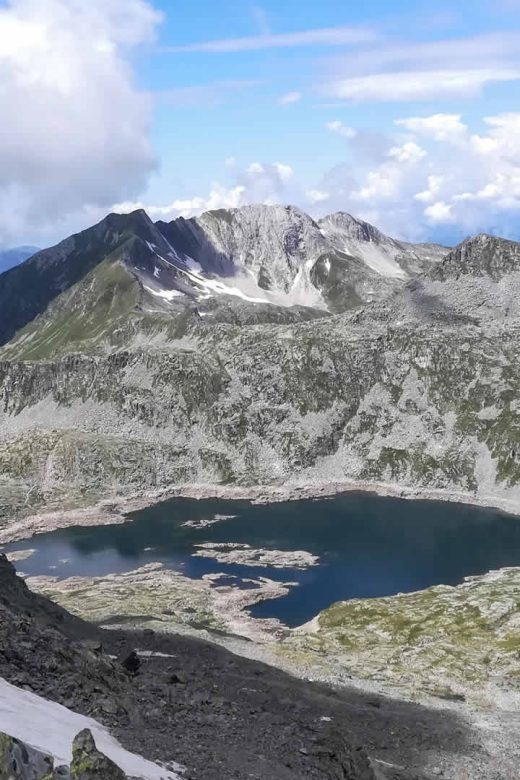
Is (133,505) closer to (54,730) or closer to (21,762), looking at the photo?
(54,730)

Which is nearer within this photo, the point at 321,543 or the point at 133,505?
the point at 321,543

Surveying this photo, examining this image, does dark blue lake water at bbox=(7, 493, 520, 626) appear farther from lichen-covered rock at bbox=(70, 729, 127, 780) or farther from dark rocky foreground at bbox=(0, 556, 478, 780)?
lichen-covered rock at bbox=(70, 729, 127, 780)

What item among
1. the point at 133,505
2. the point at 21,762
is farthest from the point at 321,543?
the point at 21,762

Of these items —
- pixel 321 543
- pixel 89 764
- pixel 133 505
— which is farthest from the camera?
pixel 133 505

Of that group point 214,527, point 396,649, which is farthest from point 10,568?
point 214,527

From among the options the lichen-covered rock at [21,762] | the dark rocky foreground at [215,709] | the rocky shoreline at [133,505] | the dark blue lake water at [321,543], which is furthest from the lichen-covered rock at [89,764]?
the rocky shoreline at [133,505]

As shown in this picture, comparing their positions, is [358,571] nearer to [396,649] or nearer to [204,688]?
[396,649]
